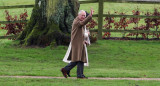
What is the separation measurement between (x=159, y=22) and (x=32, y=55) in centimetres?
697

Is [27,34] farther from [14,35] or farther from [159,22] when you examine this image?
[159,22]

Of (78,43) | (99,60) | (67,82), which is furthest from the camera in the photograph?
(99,60)

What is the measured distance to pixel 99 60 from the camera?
14.8 metres

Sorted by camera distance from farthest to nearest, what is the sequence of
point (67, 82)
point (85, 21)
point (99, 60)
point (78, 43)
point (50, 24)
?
point (50, 24) < point (99, 60) < point (78, 43) < point (85, 21) < point (67, 82)

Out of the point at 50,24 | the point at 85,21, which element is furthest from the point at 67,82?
the point at 50,24

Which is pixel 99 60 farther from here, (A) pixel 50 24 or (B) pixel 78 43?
(B) pixel 78 43

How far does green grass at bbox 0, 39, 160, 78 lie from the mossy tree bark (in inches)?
16.9

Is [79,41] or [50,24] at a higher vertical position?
[50,24]

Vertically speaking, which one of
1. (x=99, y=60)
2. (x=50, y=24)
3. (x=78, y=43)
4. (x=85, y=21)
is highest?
(x=85, y=21)

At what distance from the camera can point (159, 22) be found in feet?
63.4

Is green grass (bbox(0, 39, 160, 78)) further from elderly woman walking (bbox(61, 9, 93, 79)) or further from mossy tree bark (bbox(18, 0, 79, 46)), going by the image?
elderly woman walking (bbox(61, 9, 93, 79))

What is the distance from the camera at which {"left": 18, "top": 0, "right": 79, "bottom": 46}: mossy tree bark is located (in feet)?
53.7

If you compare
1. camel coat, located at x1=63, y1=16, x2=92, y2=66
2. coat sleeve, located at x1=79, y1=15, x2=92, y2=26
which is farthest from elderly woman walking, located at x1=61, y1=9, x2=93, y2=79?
coat sleeve, located at x1=79, y1=15, x2=92, y2=26

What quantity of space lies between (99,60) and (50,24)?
9.45ft
